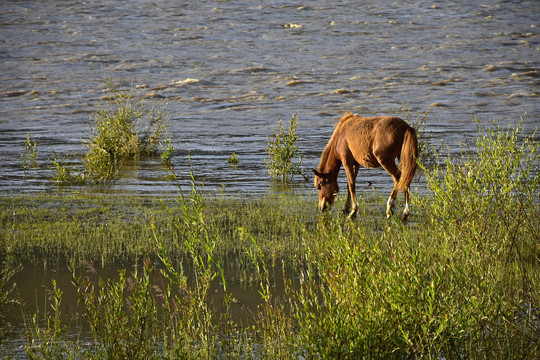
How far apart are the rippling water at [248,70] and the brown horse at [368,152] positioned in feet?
9.15

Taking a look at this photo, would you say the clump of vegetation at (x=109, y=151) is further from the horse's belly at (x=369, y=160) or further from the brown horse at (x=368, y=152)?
the horse's belly at (x=369, y=160)

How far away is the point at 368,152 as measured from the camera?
1006 cm

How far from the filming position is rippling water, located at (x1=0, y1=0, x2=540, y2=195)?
2048cm

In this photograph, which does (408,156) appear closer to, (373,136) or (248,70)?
(373,136)

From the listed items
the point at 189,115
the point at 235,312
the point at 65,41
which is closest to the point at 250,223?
the point at 235,312

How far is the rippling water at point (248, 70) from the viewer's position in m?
20.5

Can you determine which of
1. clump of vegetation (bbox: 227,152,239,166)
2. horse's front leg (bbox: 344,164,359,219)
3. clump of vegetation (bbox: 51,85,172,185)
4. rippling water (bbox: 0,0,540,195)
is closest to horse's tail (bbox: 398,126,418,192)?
horse's front leg (bbox: 344,164,359,219)

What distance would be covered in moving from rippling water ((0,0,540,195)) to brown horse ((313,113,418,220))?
2.79m

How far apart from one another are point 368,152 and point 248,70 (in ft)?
84.3

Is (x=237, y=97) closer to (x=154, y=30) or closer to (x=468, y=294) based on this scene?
(x=154, y=30)

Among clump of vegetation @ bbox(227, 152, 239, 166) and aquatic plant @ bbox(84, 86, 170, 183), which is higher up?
aquatic plant @ bbox(84, 86, 170, 183)

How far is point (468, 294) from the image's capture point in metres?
4.48

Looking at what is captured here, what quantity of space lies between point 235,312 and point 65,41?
37868 millimetres

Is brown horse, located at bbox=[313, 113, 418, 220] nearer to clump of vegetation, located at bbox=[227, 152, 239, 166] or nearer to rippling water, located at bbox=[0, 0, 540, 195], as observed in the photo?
rippling water, located at bbox=[0, 0, 540, 195]
